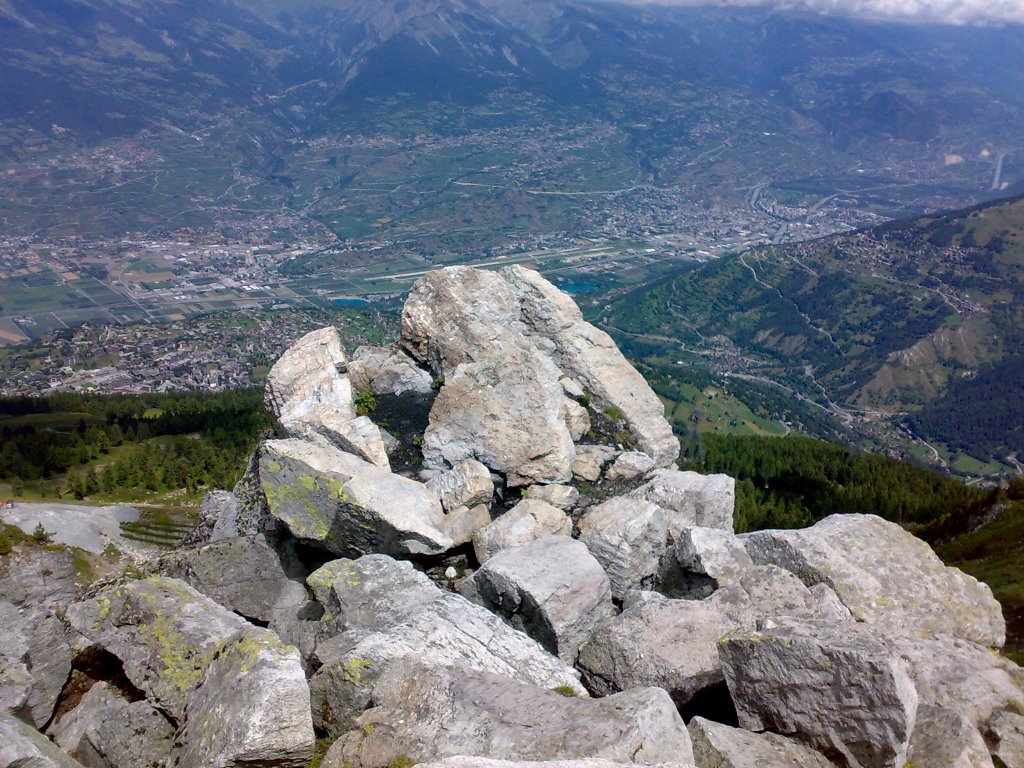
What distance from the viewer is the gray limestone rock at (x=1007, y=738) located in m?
11.7

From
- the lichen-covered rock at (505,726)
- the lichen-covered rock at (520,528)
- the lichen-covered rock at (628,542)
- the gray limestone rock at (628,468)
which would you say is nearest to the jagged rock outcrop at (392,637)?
the lichen-covered rock at (505,726)

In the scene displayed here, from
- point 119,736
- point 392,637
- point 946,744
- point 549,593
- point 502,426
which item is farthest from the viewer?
point 502,426

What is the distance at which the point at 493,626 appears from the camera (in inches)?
530

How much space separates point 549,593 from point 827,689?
559 cm

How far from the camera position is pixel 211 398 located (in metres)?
136

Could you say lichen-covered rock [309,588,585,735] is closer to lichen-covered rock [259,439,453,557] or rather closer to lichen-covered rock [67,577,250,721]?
lichen-covered rock [67,577,250,721]

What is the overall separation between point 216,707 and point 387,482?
25.0ft

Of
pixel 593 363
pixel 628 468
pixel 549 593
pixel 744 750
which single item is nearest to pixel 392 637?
pixel 549 593

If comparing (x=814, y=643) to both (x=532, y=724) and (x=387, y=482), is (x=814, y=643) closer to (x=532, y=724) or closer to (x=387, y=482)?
(x=532, y=724)

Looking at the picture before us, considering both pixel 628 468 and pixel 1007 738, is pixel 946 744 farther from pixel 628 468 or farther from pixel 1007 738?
pixel 628 468

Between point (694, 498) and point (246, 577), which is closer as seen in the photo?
point (246, 577)

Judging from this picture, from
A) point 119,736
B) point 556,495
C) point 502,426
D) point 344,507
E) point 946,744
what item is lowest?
point 119,736

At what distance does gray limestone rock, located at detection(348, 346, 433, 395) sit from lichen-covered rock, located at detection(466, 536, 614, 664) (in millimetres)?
10240

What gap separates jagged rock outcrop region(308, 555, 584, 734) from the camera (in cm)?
1164
